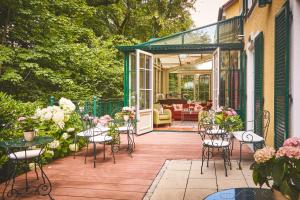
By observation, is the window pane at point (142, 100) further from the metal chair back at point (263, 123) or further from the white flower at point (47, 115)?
the white flower at point (47, 115)

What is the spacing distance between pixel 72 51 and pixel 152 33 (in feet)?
22.9

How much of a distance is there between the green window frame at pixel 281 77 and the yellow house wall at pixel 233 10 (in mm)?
8124

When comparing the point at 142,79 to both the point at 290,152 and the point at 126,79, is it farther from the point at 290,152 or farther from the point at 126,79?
the point at 290,152

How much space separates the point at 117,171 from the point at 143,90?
4.09 metres

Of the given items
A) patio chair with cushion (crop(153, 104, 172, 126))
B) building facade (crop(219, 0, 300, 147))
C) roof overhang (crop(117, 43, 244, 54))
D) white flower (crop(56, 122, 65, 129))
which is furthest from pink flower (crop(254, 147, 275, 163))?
patio chair with cushion (crop(153, 104, 172, 126))

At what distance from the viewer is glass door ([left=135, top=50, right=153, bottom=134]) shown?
328 inches

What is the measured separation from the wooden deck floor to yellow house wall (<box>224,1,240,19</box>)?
6809mm

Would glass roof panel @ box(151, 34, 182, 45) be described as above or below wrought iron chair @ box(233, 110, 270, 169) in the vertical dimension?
above

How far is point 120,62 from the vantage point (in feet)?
43.3

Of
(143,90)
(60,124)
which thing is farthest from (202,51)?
(60,124)

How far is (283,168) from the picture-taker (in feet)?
5.92

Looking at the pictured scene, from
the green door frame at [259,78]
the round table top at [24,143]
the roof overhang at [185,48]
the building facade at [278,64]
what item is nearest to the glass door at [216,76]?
the roof overhang at [185,48]

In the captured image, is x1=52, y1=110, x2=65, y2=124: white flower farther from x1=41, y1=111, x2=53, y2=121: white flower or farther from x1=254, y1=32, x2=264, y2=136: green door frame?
x1=254, y1=32, x2=264, y2=136: green door frame

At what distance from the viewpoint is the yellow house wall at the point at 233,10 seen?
12.1m
